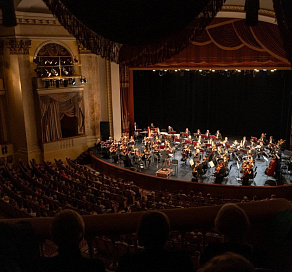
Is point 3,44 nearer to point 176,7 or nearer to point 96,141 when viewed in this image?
point 96,141

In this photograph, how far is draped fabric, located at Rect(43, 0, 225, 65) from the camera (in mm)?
2145

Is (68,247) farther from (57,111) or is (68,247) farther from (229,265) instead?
(57,111)

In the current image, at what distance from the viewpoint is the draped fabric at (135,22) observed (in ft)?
7.04

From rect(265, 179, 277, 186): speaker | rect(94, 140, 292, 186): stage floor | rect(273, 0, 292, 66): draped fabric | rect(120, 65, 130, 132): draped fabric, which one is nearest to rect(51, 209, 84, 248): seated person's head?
rect(273, 0, 292, 66): draped fabric

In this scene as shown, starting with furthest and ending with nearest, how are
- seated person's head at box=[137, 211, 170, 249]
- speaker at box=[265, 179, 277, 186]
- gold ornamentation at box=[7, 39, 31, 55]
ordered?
1. gold ornamentation at box=[7, 39, 31, 55]
2. speaker at box=[265, 179, 277, 186]
3. seated person's head at box=[137, 211, 170, 249]

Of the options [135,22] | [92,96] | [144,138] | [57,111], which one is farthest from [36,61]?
[135,22]

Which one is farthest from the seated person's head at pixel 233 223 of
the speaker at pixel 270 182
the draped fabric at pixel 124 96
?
the draped fabric at pixel 124 96

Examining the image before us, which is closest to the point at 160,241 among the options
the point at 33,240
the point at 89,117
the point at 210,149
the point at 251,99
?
the point at 33,240

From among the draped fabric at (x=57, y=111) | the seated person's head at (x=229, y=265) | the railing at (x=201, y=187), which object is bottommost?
the railing at (x=201, y=187)

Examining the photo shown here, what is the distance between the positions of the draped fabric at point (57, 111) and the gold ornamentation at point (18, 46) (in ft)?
6.92

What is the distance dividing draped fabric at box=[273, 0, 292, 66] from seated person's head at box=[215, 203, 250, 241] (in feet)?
3.32

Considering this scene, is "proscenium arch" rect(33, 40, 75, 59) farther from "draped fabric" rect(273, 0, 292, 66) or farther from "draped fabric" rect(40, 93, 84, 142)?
"draped fabric" rect(273, 0, 292, 66)

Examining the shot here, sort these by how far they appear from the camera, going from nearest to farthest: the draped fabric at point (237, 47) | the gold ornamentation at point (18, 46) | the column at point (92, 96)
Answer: the draped fabric at point (237, 47) < the gold ornamentation at point (18, 46) < the column at point (92, 96)

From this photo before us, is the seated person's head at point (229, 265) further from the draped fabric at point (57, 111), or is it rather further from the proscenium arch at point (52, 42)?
the proscenium arch at point (52, 42)
